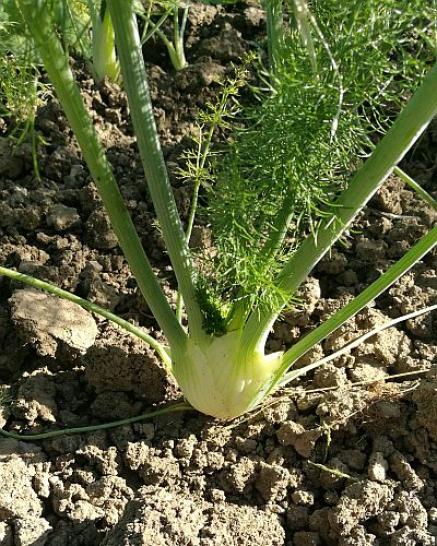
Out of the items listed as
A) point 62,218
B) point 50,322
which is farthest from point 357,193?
point 62,218

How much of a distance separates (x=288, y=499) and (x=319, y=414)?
18 centimetres

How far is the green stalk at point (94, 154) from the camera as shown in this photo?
122 centimetres

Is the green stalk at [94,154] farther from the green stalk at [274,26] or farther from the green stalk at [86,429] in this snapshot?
the green stalk at [274,26]

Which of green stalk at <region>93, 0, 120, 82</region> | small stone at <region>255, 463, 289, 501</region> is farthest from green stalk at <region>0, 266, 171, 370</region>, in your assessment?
green stalk at <region>93, 0, 120, 82</region>

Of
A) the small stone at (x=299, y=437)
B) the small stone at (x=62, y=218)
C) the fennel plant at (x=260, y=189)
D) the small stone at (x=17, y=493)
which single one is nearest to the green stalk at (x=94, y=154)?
the fennel plant at (x=260, y=189)

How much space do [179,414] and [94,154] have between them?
0.55 meters

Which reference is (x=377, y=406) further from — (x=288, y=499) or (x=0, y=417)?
(x=0, y=417)

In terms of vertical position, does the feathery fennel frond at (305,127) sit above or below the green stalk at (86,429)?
above

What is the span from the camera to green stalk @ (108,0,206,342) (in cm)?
126

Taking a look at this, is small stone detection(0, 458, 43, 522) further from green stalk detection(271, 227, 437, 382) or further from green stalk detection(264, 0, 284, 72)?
green stalk detection(264, 0, 284, 72)

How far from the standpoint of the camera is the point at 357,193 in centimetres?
134

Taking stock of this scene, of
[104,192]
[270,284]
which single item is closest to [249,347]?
[270,284]

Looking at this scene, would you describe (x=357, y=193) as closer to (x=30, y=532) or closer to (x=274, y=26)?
(x=274, y=26)

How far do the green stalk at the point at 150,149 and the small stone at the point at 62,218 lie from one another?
0.54 metres
